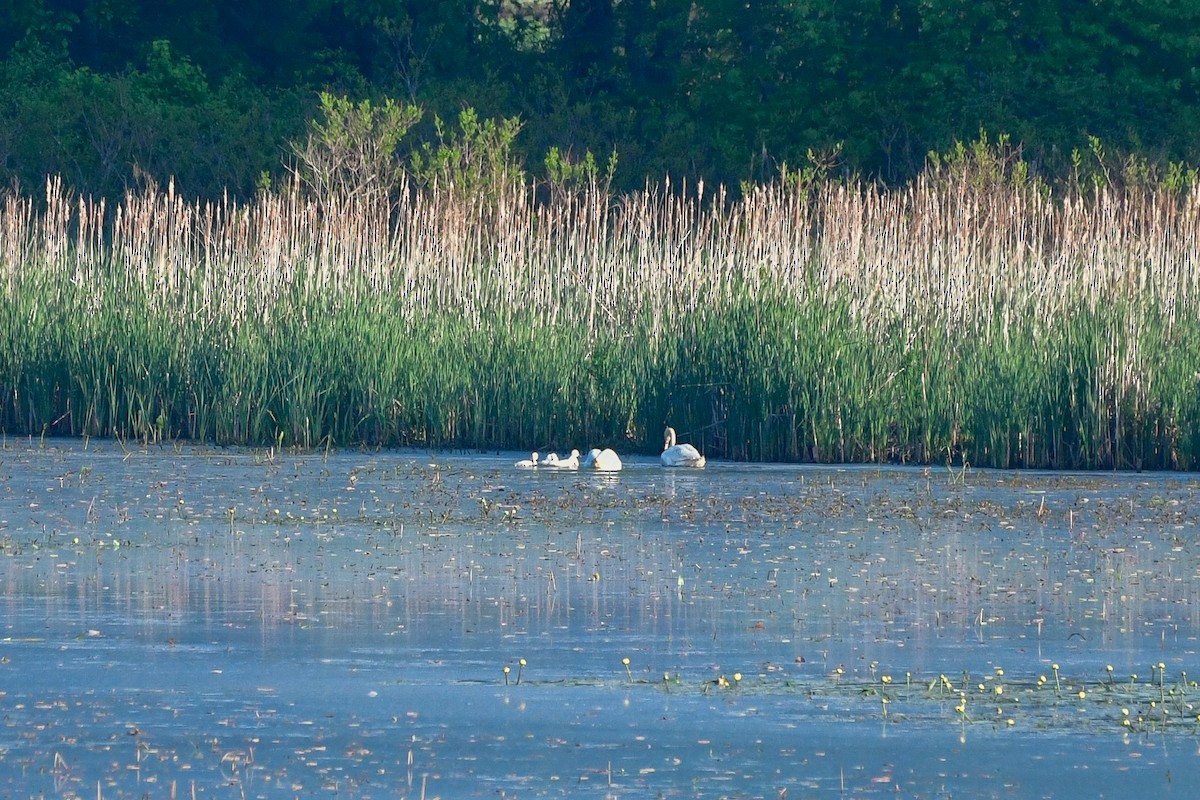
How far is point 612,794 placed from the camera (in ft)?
17.5

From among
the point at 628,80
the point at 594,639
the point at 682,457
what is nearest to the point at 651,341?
the point at 682,457

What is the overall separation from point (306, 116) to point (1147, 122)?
14.3 m

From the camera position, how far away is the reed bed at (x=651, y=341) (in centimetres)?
1327

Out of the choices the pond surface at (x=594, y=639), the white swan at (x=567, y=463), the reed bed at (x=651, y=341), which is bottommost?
the pond surface at (x=594, y=639)

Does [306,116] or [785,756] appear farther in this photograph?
[306,116]

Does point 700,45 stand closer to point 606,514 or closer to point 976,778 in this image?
point 606,514

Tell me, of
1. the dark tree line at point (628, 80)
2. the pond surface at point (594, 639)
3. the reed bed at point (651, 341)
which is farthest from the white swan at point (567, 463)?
the dark tree line at point (628, 80)

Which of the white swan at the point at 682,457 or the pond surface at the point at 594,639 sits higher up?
the white swan at the point at 682,457

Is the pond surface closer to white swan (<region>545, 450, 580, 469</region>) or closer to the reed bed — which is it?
white swan (<region>545, 450, 580, 469</region>)

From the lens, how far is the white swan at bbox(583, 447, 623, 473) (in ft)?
41.3

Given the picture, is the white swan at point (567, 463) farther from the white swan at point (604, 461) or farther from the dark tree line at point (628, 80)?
the dark tree line at point (628, 80)

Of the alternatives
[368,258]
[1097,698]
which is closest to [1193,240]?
[368,258]

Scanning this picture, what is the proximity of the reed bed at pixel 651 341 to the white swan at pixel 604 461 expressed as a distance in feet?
4.28

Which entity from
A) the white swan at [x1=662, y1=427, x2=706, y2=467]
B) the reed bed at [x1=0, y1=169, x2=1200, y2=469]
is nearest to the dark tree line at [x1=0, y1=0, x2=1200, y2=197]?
the reed bed at [x1=0, y1=169, x2=1200, y2=469]
